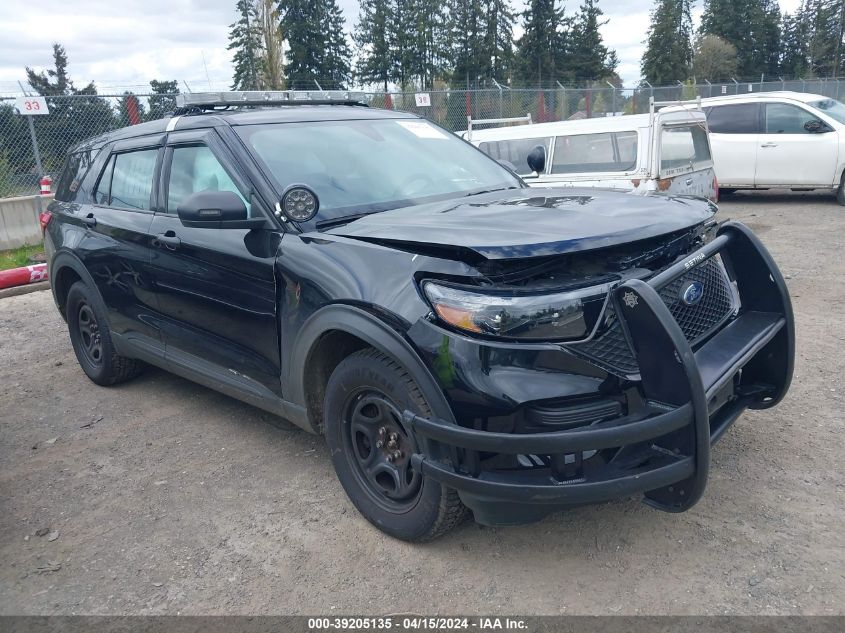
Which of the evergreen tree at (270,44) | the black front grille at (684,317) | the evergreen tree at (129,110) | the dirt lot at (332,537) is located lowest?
the dirt lot at (332,537)

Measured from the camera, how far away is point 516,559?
9.68 feet

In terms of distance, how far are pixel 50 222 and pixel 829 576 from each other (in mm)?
5487

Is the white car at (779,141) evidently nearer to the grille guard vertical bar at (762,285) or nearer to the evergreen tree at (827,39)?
the grille guard vertical bar at (762,285)

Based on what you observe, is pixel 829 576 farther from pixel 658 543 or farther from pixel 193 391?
pixel 193 391

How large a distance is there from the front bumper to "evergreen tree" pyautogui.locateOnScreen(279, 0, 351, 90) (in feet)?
156

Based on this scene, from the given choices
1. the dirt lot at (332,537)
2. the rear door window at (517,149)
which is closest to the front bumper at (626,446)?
the dirt lot at (332,537)

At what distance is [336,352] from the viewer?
127 inches

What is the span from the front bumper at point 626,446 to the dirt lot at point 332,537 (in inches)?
15.2

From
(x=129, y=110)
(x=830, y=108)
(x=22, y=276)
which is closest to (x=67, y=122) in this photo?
(x=129, y=110)

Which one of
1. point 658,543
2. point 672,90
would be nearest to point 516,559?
point 658,543

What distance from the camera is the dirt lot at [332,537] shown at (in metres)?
2.74

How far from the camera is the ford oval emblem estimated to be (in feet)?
9.20

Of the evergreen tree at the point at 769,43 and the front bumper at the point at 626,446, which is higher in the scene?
the evergreen tree at the point at 769,43

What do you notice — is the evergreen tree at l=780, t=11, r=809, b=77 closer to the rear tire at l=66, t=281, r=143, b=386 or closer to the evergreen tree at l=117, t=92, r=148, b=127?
the evergreen tree at l=117, t=92, r=148, b=127
